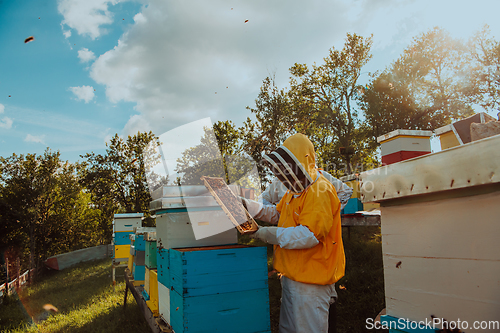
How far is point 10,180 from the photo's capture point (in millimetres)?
17688

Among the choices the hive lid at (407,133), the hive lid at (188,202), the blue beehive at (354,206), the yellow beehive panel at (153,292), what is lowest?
the yellow beehive panel at (153,292)

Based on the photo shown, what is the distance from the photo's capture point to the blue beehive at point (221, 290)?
2.02m

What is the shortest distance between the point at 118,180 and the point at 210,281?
23166mm

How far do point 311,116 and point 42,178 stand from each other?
56.1ft

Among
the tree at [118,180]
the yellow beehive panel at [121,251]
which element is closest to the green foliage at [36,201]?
the tree at [118,180]

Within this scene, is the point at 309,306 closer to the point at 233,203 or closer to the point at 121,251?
the point at 233,203

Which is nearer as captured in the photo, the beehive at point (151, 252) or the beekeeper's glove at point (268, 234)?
the beekeeper's glove at point (268, 234)

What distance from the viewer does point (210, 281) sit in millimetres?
2068

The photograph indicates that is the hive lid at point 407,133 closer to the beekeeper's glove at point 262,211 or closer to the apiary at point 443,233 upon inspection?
the beekeeper's glove at point 262,211

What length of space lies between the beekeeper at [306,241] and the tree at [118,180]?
2030cm

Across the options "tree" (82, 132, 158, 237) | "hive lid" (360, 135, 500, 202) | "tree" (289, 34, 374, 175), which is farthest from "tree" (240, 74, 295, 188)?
"hive lid" (360, 135, 500, 202)

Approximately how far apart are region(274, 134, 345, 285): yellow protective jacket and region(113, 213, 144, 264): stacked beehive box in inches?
247

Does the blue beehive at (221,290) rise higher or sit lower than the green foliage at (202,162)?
lower

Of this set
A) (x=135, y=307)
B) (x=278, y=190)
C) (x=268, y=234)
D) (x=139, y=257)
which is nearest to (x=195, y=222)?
(x=268, y=234)
